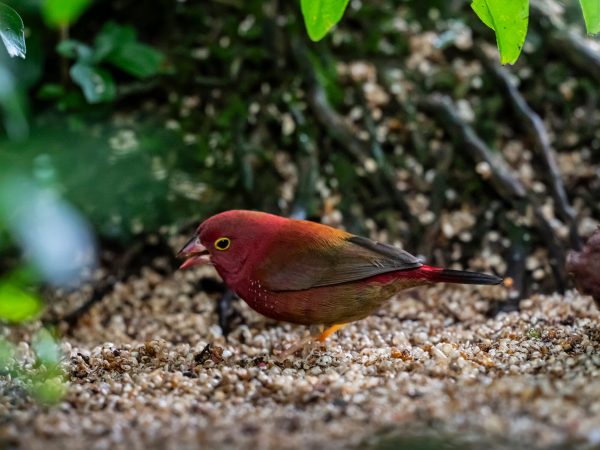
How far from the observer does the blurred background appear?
13.4ft

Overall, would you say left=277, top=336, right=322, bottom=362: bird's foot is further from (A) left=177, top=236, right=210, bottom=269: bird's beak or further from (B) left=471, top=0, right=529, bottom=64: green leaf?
(B) left=471, top=0, right=529, bottom=64: green leaf

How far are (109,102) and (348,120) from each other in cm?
120

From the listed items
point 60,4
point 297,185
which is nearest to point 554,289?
point 297,185

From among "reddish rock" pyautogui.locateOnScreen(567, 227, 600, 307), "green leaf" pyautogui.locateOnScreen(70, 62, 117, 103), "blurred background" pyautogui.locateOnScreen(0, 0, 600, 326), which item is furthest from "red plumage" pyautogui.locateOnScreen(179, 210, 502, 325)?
"green leaf" pyautogui.locateOnScreen(70, 62, 117, 103)

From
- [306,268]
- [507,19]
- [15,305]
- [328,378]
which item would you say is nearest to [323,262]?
[306,268]

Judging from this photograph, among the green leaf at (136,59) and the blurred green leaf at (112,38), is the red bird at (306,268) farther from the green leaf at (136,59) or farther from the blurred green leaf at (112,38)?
the blurred green leaf at (112,38)

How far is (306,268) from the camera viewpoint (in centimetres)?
315

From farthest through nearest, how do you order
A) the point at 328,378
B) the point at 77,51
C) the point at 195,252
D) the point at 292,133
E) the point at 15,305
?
the point at 292,133
the point at 77,51
the point at 195,252
the point at 328,378
the point at 15,305

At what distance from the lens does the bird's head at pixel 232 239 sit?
3.22m

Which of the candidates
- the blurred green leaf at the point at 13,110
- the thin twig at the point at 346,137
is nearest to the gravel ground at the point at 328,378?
the thin twig at the point at 346,137

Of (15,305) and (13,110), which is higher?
(13,110)

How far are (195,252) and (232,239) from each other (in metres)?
0.15

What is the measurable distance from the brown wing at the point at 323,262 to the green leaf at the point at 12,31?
1.10 meters

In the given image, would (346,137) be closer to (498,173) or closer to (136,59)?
(498,173)
